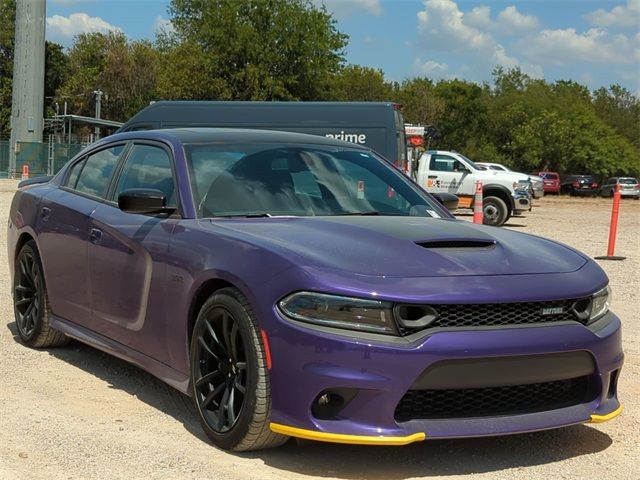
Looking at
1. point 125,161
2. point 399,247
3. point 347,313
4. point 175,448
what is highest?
point 125,161

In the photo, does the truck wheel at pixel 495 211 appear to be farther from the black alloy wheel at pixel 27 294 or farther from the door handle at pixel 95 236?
the door handle at pixel 95 236

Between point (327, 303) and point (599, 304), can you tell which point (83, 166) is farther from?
point (599, 304)

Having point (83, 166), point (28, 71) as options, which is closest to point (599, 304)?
point (83, 166)

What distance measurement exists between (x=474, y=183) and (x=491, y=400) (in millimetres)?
20418

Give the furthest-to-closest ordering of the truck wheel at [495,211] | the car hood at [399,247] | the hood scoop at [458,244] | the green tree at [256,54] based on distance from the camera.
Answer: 1. the green tree at [256,54]
2. the truck wheel at [495,211]
3. the hood scoop at [458,244]
4. the car hood at [399,247]

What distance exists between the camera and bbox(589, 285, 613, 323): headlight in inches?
153

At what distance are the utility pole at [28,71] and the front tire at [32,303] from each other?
40508mm

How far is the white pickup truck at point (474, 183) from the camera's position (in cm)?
2322

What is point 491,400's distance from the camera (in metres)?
3.65

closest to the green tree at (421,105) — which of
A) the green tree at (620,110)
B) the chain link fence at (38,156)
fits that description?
the green tree at (620,110)

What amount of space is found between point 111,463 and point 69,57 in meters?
75.3

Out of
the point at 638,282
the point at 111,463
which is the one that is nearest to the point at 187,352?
the point at 111,463

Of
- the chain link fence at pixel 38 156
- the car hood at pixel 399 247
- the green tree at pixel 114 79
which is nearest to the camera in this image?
the car hood at pixel 399 247

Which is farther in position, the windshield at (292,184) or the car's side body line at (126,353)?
the windshield at (292,184)
